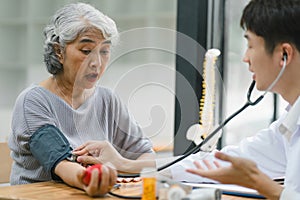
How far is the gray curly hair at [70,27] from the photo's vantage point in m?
1.82

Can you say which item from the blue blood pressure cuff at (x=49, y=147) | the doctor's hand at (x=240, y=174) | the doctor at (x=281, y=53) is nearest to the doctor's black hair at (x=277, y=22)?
the doctor at (x=281, y=53)

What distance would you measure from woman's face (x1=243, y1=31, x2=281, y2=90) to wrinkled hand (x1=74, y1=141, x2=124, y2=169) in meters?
0.45

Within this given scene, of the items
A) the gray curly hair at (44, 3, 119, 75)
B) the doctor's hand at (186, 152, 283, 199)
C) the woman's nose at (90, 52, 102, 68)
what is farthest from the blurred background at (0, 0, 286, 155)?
the doctor's hand at (186, 152, 283, 199)

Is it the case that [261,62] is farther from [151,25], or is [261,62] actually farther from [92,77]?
[151,25]

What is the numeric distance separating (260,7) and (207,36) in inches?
51.6

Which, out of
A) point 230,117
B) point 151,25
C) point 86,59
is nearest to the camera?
point 230,117

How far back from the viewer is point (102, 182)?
1490 millimetres

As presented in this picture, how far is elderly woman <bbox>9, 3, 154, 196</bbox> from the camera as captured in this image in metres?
1.71

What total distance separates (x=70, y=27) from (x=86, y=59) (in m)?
0.12

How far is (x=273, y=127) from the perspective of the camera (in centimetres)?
183

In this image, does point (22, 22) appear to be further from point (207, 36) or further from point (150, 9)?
point (207, 36)

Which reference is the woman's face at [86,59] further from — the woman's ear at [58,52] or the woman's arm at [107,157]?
the woman's arm at [107,157]

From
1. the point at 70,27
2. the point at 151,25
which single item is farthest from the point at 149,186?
the point at 151,25

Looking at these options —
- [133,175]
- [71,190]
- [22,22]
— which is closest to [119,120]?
[133,175]
